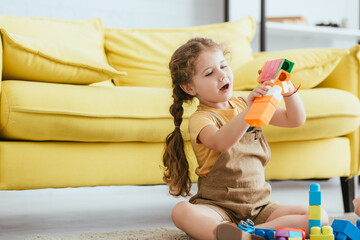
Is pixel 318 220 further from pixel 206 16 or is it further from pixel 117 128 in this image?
pixel 206 16

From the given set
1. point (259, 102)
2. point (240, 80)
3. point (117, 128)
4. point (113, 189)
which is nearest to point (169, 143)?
point (117, 128)

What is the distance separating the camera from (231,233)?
3.15 ft

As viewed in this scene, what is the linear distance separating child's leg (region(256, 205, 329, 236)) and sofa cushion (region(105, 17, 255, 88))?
1.06 meters

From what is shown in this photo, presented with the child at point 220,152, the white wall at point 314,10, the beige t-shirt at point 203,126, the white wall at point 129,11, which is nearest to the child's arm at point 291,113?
the child at point 220,152

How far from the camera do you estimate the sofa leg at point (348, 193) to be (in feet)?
5.80

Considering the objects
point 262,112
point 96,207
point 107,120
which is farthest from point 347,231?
point 96,207

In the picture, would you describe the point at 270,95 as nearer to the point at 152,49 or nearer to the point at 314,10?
the point at 152,49

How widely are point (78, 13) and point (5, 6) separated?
0.38m

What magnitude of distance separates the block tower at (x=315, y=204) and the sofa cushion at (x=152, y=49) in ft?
4.06

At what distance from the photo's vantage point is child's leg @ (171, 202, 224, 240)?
1.10m

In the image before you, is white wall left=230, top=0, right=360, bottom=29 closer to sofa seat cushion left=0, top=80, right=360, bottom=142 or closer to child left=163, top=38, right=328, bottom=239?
sofa seat cushion left=0, top=80, right=360, bottom=142

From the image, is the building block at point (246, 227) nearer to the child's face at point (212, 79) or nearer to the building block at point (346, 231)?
the building block at point (346, 231)

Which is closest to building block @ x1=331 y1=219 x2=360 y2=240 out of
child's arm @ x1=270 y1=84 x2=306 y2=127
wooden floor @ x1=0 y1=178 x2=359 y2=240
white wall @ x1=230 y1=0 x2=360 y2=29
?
child's arm @ x1=270 y1=84 x2=306 y2=127

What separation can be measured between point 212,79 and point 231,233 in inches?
16.1
